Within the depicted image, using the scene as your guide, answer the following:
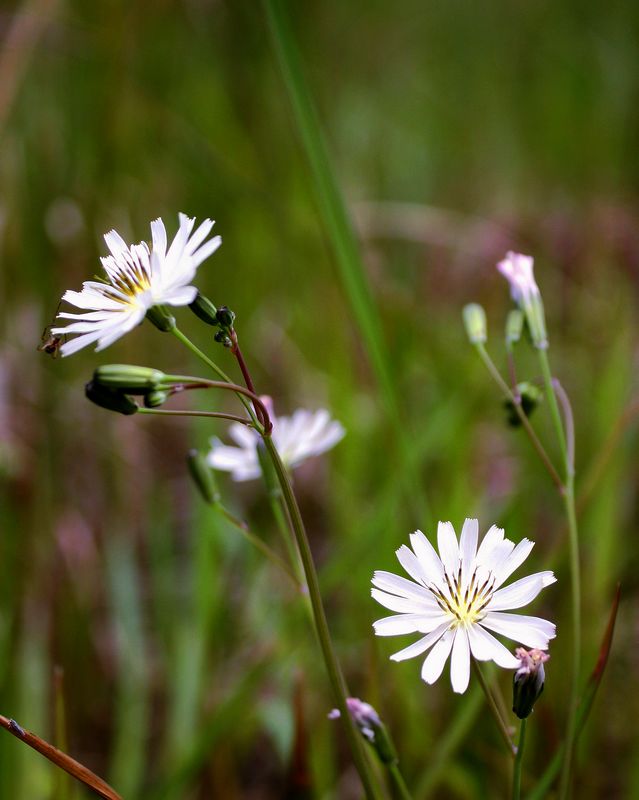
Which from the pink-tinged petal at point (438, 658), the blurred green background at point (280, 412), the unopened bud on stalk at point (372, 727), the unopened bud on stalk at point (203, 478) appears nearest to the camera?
the pink-tinged petal at point (438, 658)

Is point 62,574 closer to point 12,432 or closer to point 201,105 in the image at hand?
point 12,432

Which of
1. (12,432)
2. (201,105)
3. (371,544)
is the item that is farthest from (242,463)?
(201,105)

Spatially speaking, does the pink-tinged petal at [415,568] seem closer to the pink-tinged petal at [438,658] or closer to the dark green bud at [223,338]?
the pink-tinged petal at [438,658]

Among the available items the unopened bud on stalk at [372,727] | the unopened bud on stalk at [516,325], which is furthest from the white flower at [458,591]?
the unopened bud on stalk at [516,325]

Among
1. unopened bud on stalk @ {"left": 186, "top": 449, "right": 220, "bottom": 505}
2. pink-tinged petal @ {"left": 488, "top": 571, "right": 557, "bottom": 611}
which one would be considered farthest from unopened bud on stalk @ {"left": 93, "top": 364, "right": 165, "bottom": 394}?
pink-tinged petal @ {"left": 488, "top": 571, "right": 557, "bottom": 611}

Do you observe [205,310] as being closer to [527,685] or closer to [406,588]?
[406,588]

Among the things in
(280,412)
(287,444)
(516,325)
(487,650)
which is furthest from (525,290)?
(280,412)
